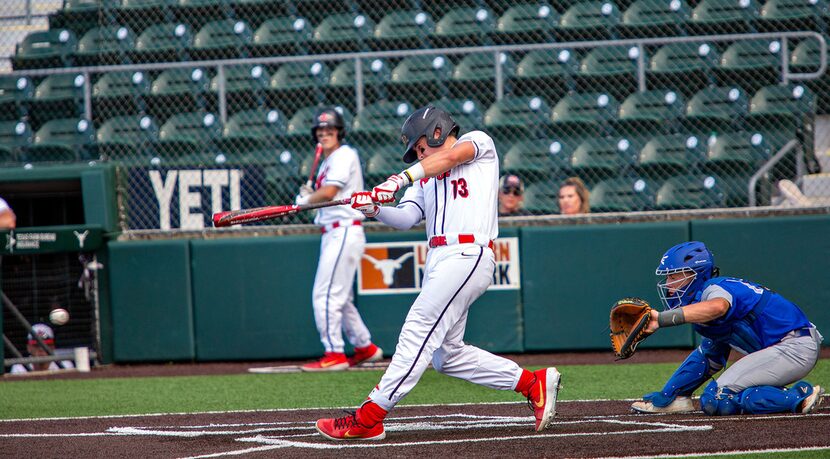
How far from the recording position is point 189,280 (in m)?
9.51

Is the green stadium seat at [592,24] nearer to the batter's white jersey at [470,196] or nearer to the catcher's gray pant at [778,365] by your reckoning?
the catcher's gray pant at [778,365]

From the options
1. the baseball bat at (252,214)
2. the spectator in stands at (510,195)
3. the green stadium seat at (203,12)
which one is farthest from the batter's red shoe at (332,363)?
the green stadium seat at (203,12)

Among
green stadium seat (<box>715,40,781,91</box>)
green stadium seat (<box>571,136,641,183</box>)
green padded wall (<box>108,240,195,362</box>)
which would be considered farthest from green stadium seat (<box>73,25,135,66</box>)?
green stadium seat (<box>715,40,781,91</box>)

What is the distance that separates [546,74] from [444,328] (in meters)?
7.06

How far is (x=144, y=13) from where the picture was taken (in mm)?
13195

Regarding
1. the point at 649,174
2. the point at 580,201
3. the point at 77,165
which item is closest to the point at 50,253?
the point at 77,165

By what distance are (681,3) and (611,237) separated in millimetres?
4050

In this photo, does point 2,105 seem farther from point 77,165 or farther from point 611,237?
point 611,237

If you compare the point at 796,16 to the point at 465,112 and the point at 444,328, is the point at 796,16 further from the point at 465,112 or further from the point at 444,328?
the point at 444,328

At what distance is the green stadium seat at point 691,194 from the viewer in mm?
9945

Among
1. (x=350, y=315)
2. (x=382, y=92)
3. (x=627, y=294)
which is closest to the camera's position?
(x=350, y=315)

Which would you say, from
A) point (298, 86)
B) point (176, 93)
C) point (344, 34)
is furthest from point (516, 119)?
point (176, 93)

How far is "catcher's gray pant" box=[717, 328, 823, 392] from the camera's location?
536 centimetres

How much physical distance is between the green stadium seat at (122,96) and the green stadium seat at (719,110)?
6.10 metres
